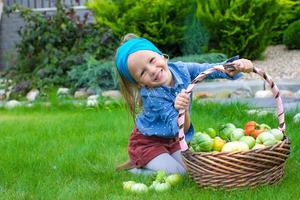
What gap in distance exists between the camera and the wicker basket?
11.2ft

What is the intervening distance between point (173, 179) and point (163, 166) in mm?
397

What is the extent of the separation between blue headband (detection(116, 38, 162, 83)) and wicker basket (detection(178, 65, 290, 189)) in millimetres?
564

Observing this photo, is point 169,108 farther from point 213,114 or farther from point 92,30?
point 92,30

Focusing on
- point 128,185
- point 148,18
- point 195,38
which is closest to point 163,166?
point 128,185

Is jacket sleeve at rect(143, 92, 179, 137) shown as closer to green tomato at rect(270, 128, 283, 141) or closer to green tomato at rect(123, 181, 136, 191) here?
green tomato at rect(123, 181, 136, 191)

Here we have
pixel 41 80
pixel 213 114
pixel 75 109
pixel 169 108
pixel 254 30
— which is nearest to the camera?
pixel 169 108

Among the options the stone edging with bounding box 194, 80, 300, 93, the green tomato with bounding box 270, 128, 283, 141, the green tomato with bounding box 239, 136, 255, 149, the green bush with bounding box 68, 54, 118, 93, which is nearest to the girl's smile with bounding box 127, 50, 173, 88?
the green tomato with bounding box 239, 136, 255, 149

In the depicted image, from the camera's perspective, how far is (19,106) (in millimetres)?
7340

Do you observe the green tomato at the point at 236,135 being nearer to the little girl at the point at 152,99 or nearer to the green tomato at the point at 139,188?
the little girl at the point at 152,99

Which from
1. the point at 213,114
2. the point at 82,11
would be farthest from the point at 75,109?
the point at 82,11

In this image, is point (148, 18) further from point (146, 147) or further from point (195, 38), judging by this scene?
point (146, 147)

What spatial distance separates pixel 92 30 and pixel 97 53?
71 cm

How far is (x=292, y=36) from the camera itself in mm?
10578

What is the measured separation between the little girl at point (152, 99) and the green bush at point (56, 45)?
4931mm
